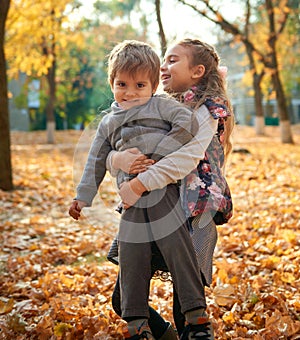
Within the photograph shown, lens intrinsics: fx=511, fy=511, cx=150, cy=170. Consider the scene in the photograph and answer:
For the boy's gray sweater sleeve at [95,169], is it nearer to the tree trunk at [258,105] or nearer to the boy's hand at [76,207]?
the boy's hand at [76,207]

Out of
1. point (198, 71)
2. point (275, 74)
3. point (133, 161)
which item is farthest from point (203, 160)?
point (275, 74)

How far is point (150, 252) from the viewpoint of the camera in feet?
7.77

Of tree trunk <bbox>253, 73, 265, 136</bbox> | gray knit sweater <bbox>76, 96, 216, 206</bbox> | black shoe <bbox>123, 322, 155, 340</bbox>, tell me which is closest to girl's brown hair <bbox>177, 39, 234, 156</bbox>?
gray knit sweater <bbox>76, 96, 216, 206</bbox>

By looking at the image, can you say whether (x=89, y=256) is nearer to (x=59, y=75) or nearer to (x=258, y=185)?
(x=258, y=185)

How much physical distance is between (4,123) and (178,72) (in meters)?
6.81

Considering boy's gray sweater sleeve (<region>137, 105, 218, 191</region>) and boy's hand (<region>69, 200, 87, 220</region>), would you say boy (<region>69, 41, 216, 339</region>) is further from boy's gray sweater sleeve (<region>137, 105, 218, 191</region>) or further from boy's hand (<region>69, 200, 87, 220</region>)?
boy's hand (<region>69, 200, 87, 220</region>)

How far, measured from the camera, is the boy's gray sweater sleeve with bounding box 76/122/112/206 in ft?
8.34

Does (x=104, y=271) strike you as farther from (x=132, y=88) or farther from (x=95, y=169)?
(x=132, y=88)

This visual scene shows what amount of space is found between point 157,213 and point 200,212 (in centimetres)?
23

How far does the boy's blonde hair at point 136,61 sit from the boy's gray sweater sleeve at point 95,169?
12.6 inches

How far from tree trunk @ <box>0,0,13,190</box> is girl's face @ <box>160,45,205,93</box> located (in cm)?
661

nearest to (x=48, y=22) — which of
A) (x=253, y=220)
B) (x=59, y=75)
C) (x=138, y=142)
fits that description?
(x=253, y=220)

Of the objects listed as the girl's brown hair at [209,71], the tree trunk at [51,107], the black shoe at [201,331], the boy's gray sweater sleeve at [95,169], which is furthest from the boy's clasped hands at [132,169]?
the tree trunk at [51,107]

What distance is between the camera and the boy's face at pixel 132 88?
238 cm
